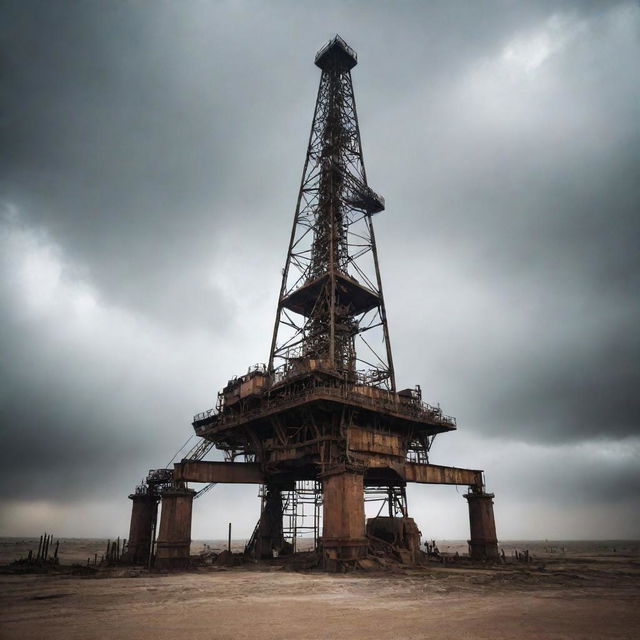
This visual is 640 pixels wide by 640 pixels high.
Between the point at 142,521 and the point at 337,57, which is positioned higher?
the point at 337,57

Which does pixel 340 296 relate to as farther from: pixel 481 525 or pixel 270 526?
pixel 481 525

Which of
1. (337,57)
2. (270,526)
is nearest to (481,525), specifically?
(270,526)

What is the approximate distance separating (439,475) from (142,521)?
23.1m

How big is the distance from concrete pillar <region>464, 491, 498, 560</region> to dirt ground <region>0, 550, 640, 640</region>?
14276 millimetres

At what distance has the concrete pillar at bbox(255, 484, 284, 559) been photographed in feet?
113

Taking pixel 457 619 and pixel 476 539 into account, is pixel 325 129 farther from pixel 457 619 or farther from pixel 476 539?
pixel 457 619

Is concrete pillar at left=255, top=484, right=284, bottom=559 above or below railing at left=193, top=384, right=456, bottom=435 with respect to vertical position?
below

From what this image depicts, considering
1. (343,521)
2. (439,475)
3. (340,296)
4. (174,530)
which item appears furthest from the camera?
(340,296)

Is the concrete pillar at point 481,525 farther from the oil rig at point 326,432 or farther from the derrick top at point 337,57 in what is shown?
the derrick top at point 337,57

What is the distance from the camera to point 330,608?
42.5ft

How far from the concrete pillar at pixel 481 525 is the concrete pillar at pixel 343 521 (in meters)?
14.3

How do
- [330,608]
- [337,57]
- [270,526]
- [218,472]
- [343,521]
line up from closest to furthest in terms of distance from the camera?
[330,608]
[343,521]
[218,472]
[270,526]
[337,57]

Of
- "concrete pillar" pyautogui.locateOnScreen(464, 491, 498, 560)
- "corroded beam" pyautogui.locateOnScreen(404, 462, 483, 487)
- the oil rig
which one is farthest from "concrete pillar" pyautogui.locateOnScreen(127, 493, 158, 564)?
"concrete pillar" pyautogui.locateOnScreen(464, 491, 498, 560)

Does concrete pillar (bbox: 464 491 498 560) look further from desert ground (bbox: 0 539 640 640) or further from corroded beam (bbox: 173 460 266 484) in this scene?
corroded beam (bbox: 173 460 266 484)
